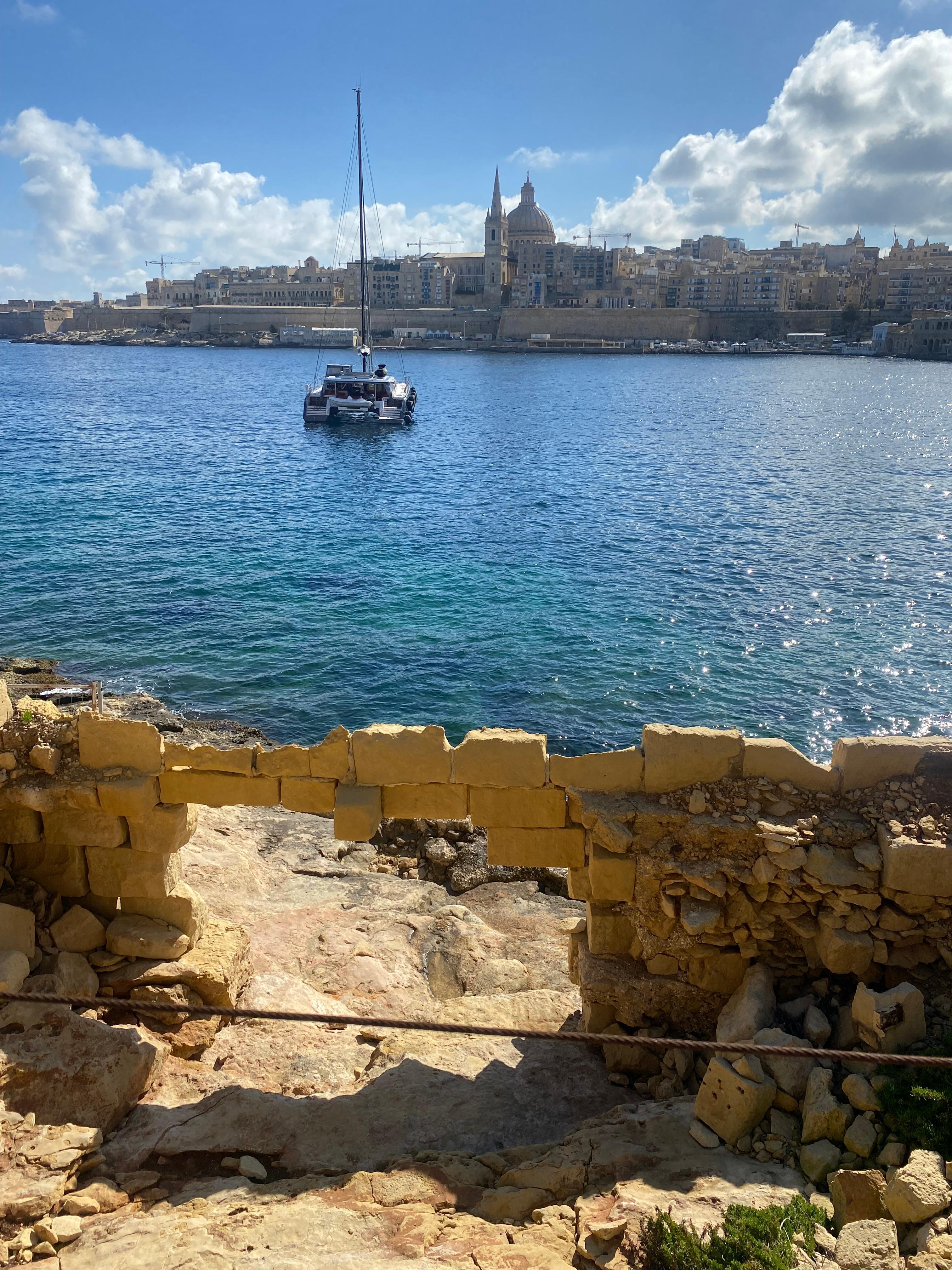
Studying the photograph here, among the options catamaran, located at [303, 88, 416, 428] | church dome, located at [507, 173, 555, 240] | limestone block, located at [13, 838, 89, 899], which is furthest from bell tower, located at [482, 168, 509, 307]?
limestone block, located at [13, 838, 89, 899]

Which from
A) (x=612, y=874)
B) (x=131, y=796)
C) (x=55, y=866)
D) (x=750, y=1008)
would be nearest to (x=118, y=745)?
(x=131, y=796)

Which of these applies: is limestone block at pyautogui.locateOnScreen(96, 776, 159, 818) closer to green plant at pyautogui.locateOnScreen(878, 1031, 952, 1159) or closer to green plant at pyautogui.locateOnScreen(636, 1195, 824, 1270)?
green plant at pyautogui.locateOnScreen(636, 1195, 824, 1270)

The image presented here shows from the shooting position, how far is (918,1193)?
3.59m

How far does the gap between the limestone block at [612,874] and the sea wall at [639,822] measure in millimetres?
10

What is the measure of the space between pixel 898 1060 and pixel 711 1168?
135cm

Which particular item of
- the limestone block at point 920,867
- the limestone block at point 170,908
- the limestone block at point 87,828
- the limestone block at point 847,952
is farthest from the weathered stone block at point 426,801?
the limestone block at point 920,867

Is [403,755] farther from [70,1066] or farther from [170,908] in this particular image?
[70,1066]

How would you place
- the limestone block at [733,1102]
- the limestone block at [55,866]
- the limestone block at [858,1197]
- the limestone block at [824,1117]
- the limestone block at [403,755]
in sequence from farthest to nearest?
1. the limestone block at [55,866]
2. the limestone block at [403,755]
3. the limestone block at [733,1102]
4. the limestone block at [824,1117]
5. the limestone block at [858,1197]

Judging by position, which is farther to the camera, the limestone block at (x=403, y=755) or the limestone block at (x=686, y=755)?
the limestone block at (x=403, y=755)

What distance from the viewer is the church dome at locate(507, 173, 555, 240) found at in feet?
496

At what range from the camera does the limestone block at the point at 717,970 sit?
5539mm

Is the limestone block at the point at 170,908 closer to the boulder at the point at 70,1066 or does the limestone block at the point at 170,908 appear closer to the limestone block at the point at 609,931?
the boulder at the point at 70,1066

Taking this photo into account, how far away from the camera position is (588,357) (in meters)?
115

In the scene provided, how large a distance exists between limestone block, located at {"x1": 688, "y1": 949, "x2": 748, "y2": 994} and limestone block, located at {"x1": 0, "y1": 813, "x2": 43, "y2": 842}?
421 cm
